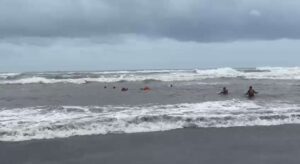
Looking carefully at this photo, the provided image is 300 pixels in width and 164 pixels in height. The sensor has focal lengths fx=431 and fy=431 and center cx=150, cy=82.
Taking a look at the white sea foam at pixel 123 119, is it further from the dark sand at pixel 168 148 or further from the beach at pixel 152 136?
the dark sand at pixel 168 148

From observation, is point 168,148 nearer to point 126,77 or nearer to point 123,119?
point 123,119

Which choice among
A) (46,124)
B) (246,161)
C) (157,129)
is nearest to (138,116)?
(157,129)

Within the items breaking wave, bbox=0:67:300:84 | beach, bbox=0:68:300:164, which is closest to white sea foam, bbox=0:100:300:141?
beach, bbox=0:68:300:164

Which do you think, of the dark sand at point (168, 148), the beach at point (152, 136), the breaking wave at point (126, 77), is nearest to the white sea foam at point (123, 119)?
the beach at point (152, 136)

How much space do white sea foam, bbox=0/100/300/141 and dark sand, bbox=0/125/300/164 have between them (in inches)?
38.0

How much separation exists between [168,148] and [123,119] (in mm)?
4643

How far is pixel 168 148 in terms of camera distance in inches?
513

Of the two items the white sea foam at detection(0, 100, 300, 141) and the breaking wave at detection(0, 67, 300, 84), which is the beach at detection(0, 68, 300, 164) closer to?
the white sea foam at detection(0, 100, 300, 141)

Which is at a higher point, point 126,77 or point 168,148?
point 126,77

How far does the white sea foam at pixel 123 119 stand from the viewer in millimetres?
15500

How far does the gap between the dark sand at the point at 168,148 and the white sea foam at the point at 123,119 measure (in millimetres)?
965

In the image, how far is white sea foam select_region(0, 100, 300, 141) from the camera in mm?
15500

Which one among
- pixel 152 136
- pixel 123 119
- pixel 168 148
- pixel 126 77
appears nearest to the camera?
pixel 168 148

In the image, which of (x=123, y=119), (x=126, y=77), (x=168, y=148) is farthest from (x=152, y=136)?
(x=126, y=77)
